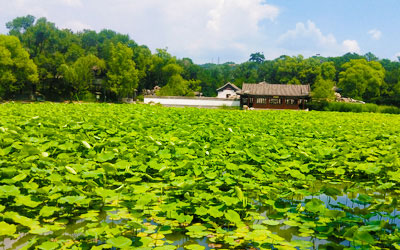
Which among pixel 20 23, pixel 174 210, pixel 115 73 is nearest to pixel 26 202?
pixel 174 210

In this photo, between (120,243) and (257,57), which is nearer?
(120,243)

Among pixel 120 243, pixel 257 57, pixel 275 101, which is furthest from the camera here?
pixel 257 57

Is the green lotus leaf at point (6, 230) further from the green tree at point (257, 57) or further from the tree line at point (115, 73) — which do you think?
the green tree at point (257, 57)

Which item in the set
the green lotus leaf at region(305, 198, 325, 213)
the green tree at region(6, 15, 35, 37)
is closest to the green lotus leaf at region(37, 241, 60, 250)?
the green lotus leaf at region(305, 198, 325, 213)

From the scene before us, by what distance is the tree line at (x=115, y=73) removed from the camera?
30.9 metres

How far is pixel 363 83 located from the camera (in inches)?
1494

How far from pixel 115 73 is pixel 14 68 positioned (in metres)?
9.29

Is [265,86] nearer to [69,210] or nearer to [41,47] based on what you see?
[41,47]

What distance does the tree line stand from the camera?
30.9m

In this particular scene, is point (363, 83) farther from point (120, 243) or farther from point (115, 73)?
point (120, 243)

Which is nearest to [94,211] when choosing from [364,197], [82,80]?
[364,197]

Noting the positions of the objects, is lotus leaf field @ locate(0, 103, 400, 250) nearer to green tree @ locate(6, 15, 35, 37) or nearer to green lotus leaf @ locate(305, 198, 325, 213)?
green lotus leaf @ locate(305, 198, 325, 213)

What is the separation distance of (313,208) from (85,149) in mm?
2803

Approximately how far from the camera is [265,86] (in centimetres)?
3350
